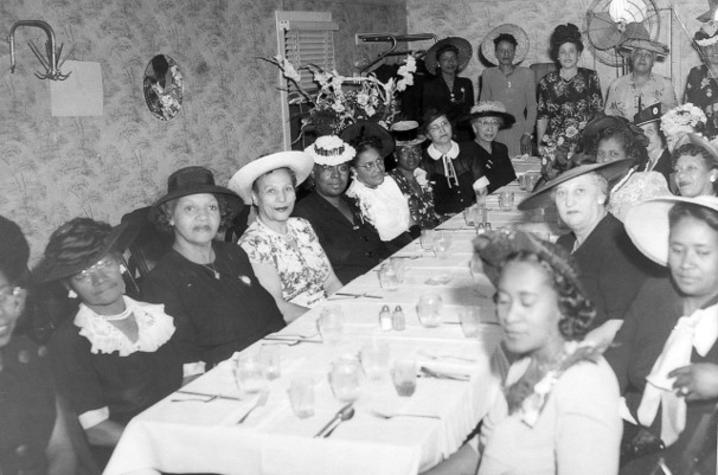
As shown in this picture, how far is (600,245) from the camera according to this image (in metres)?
2.88

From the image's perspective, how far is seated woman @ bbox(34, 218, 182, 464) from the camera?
2.49 meters

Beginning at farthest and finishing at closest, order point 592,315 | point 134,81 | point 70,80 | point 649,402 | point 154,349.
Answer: point 134,81 → point 70,80 → point 154,349 → point 649,402 → point 592,315

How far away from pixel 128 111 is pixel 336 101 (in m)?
2.10

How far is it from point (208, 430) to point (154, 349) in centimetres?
75

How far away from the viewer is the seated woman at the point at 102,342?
249 cm

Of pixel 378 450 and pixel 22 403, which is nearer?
pixel 378 450

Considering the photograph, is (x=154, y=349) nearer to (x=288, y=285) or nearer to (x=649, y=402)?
(x=288, y=285)

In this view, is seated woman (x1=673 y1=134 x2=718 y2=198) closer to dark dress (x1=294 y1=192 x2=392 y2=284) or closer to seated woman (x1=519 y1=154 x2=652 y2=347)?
seated woman (x1=519 y1=154 x2=652 y2=347)

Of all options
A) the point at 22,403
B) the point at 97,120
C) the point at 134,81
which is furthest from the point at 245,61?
the point at 22,403

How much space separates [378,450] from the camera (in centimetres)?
185

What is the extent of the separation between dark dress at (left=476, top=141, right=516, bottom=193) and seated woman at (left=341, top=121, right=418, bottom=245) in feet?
3.98

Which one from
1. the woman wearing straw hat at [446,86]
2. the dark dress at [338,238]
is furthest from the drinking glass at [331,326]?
the woman wearing straw hat at [446,86]

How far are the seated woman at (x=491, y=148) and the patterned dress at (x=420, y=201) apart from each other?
30.2 inches

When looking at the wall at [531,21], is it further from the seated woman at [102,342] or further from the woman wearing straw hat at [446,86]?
the seated woman at [102,342]
